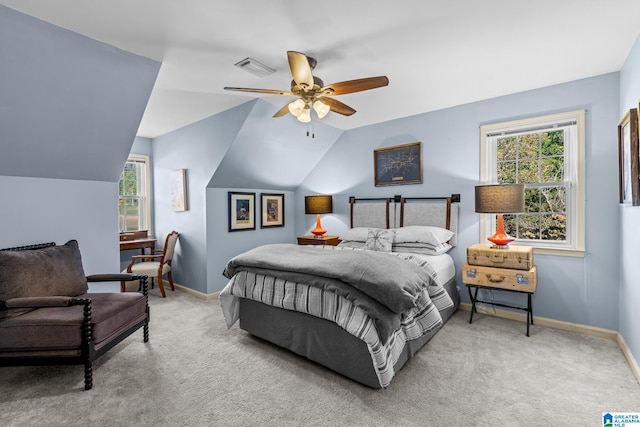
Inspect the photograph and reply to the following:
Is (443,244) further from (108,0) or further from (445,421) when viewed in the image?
(108,0)

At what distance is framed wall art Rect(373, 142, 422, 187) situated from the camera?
4.31 meters

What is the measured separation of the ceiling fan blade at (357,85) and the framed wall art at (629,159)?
73.7 inches

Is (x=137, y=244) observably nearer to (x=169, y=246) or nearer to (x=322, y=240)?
(x=169, y=246)

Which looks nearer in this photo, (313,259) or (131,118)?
(313,259)

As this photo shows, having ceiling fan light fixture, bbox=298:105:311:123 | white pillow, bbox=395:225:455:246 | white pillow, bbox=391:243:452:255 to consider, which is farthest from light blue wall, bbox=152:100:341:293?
white pillow, bbox=391:243:452:255

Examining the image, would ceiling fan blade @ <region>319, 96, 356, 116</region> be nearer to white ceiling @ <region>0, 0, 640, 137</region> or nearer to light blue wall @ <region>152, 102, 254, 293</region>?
white ceiling @ <region>0, 0, 640, 137</region>

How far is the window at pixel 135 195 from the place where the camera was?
5.34 meters

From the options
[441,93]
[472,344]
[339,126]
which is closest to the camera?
[472,344]

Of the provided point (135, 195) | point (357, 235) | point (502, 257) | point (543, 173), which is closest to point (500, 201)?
point (502, 257)

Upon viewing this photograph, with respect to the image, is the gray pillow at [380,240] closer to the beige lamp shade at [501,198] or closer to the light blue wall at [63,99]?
the beige lamp shade at [501,198]

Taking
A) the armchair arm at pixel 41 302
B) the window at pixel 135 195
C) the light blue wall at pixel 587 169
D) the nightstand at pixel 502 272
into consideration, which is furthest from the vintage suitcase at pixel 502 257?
the window at pixel 135 195

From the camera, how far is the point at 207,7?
199 cm

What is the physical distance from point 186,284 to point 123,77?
3.22 meters

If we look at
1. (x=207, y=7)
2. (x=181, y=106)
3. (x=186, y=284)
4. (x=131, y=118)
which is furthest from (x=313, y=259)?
(x=186, y=284)
